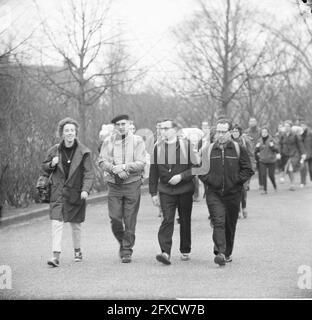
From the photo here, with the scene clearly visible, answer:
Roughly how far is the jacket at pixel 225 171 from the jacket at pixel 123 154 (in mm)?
931

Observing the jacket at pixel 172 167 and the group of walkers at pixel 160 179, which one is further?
the jacket at pixel 172 167

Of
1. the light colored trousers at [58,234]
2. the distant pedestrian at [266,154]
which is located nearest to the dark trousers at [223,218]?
the light colored trousers at [58,234]

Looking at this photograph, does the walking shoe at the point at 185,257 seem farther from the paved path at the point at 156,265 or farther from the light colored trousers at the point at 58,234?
the light colored trousers at the point at 58,234

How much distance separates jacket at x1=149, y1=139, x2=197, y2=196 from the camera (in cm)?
970

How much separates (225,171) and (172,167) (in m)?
0.68

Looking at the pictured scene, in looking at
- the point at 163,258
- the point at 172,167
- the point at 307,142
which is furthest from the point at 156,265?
the point at 307,142

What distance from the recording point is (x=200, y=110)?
2589cm

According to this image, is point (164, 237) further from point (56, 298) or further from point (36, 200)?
point (36, 200)

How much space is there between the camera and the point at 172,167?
9.70 metres

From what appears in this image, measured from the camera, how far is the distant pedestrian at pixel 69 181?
962 centimetres

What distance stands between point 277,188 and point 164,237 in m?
11.5

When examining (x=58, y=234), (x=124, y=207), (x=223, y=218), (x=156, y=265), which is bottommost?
(x=156, y=265)

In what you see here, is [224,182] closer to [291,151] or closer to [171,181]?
[171,181]
